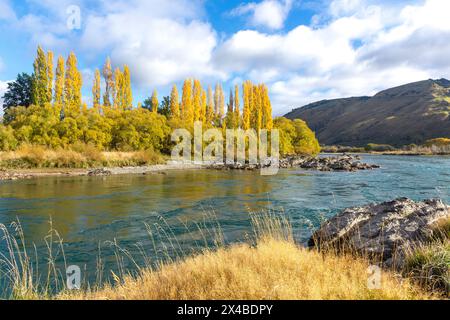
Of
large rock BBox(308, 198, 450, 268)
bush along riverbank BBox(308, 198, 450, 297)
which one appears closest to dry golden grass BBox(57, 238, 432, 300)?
bush along riverbank BBox(308, 198, 450, 297)

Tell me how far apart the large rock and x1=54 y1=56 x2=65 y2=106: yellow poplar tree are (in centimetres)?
4888

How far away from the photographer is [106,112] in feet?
148

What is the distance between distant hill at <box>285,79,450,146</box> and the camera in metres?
122

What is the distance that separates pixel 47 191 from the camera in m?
17.8

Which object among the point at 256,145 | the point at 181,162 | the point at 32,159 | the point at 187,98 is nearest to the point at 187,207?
the point at 32,159

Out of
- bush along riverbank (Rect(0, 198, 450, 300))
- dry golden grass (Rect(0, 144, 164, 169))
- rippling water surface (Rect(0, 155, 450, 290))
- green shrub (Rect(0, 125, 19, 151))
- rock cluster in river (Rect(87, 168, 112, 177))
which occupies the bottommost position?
rippling water surface (Rect(0, 155, 450, 290))

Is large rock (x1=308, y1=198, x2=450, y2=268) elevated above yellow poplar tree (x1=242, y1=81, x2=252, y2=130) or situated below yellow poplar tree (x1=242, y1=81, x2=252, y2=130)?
below

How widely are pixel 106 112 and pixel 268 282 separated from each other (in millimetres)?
46010

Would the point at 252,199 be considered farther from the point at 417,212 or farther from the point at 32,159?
the point at 32,159

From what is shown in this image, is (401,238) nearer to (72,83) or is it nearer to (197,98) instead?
(72,83)

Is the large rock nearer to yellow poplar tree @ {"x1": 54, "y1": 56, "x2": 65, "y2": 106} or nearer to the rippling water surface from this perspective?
the rippling water surface

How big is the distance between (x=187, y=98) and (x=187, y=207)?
149ft

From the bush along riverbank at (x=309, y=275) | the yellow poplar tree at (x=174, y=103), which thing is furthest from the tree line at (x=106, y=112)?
the bush along riverbank at (x=309, y=275)

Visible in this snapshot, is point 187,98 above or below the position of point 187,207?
above
